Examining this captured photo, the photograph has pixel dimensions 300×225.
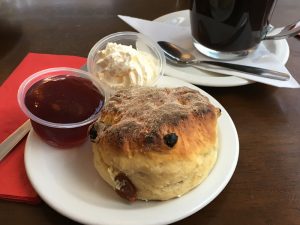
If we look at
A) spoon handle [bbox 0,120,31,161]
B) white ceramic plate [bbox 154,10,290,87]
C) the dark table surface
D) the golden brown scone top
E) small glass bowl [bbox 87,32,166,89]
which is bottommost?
spoon handle [bbox 0,120,31,161]

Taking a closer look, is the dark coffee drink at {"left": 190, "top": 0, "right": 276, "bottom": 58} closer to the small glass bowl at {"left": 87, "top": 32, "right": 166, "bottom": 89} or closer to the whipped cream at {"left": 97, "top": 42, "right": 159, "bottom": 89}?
the small glass bowl at {"left": 87, "top": 32, "right": 166, "bottom": 89}

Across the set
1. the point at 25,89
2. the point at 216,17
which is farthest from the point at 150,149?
the point at 216,17

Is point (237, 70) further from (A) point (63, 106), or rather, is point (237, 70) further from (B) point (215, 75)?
(A) point (63, 106)

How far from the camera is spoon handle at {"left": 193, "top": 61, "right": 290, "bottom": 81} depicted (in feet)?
4.08

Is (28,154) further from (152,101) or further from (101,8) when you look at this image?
(101,8)

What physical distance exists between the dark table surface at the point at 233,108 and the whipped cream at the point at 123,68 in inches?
8.8

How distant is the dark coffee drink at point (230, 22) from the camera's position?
1.22 m

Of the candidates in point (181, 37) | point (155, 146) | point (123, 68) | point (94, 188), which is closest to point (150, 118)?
point (155, 146)

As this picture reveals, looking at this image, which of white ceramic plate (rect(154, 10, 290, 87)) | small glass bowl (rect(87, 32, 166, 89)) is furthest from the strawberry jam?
white ceramic plate (rect(154, 10, 290, 87))

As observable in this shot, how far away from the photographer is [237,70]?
1263 mm

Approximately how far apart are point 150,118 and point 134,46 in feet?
1.72

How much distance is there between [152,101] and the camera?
0.93 m

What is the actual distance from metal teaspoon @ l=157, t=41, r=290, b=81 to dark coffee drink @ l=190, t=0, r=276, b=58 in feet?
0.22

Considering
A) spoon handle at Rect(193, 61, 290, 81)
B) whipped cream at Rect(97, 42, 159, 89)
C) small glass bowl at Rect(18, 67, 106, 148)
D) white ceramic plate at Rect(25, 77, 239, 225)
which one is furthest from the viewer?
spoon handle at Rect(193, 61, 290, 81)
